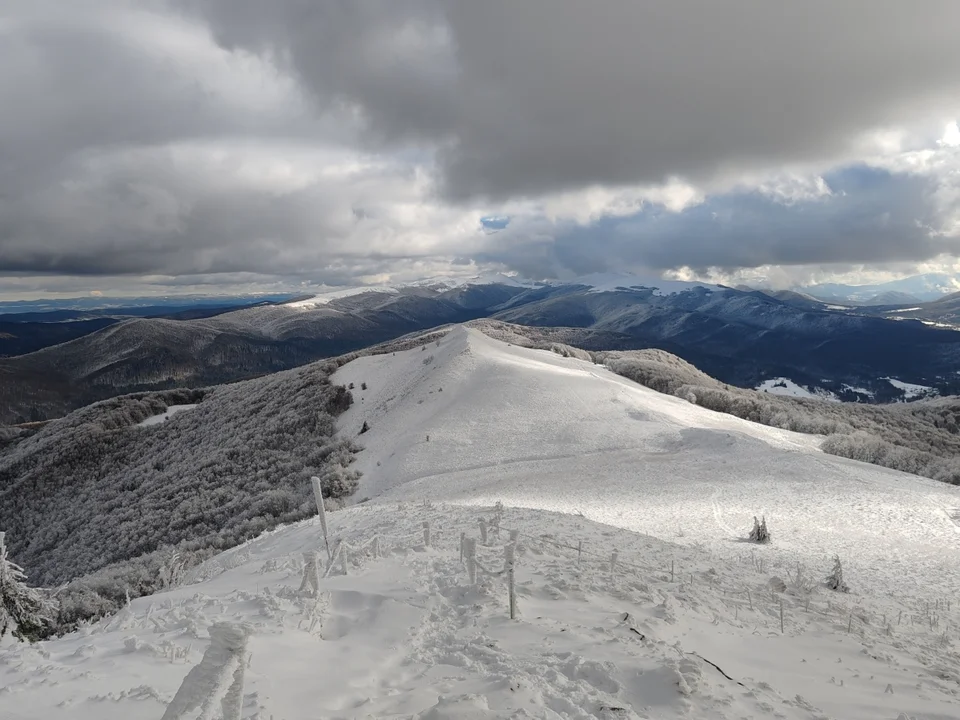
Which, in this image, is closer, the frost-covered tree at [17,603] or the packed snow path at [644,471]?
the frost-covered tree at [17,603]

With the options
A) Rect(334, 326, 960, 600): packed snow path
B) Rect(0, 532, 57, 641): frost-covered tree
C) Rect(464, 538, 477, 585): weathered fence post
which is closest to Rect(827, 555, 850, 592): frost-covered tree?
Rect(334, 326, 960, 600): packed snow path

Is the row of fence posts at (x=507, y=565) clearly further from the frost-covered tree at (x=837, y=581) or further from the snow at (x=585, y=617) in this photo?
the frost-covered tree at (x=837, y=581)

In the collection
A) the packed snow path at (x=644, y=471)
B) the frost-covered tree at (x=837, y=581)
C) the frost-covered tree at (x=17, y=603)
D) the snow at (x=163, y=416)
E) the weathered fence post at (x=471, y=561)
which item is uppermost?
the weathered fence post at (x=471, y=561)

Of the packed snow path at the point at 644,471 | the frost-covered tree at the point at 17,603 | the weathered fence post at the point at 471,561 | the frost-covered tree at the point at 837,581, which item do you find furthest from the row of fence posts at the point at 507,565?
the packed snow path at the point at 644,471

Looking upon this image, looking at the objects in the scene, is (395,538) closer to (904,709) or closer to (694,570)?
(694,570)

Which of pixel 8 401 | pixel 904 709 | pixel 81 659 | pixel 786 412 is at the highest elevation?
pixel 81 659

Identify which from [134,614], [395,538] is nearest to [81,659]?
[134,614]
